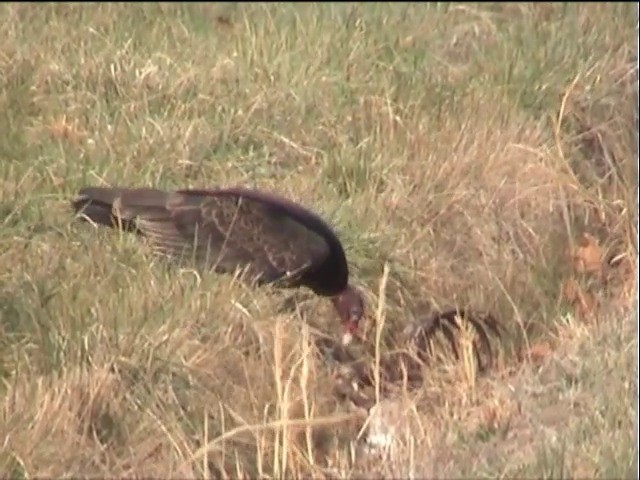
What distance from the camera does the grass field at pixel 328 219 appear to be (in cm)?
A: 379

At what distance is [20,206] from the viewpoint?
14.5ft

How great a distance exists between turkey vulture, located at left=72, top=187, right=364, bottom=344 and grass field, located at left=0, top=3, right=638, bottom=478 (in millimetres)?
60

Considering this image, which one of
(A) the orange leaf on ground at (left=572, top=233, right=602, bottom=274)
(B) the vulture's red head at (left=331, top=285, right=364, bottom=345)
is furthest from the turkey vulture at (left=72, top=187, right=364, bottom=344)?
(A) the orange leaf on ground at (left=572, top=233, right=602, bottom=274)

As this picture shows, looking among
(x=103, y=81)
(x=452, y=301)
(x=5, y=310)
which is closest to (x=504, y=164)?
(x=452, y=301)

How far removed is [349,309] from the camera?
4.43m

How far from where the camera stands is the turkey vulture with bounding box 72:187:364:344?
174 inches

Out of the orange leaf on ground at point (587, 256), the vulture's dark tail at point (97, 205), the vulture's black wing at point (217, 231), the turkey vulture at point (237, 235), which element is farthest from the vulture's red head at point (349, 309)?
the orange leaf on ground at point (587, 256)

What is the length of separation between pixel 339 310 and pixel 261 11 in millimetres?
2020

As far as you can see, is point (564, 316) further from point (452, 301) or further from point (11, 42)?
point (11, 42)

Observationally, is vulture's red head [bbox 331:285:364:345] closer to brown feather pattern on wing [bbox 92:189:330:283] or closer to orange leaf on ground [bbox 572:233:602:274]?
brown feather pattern on wing [bbox 92:189:330:283]

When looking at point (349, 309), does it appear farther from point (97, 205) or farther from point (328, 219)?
point (97, 205)

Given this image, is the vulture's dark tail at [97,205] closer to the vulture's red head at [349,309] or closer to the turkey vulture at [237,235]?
the turkey vulture at [237,235]

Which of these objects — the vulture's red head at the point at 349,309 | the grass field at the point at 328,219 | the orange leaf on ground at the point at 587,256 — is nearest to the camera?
the grass field at the point at 328,219

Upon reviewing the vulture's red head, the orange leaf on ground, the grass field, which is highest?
the grass field
